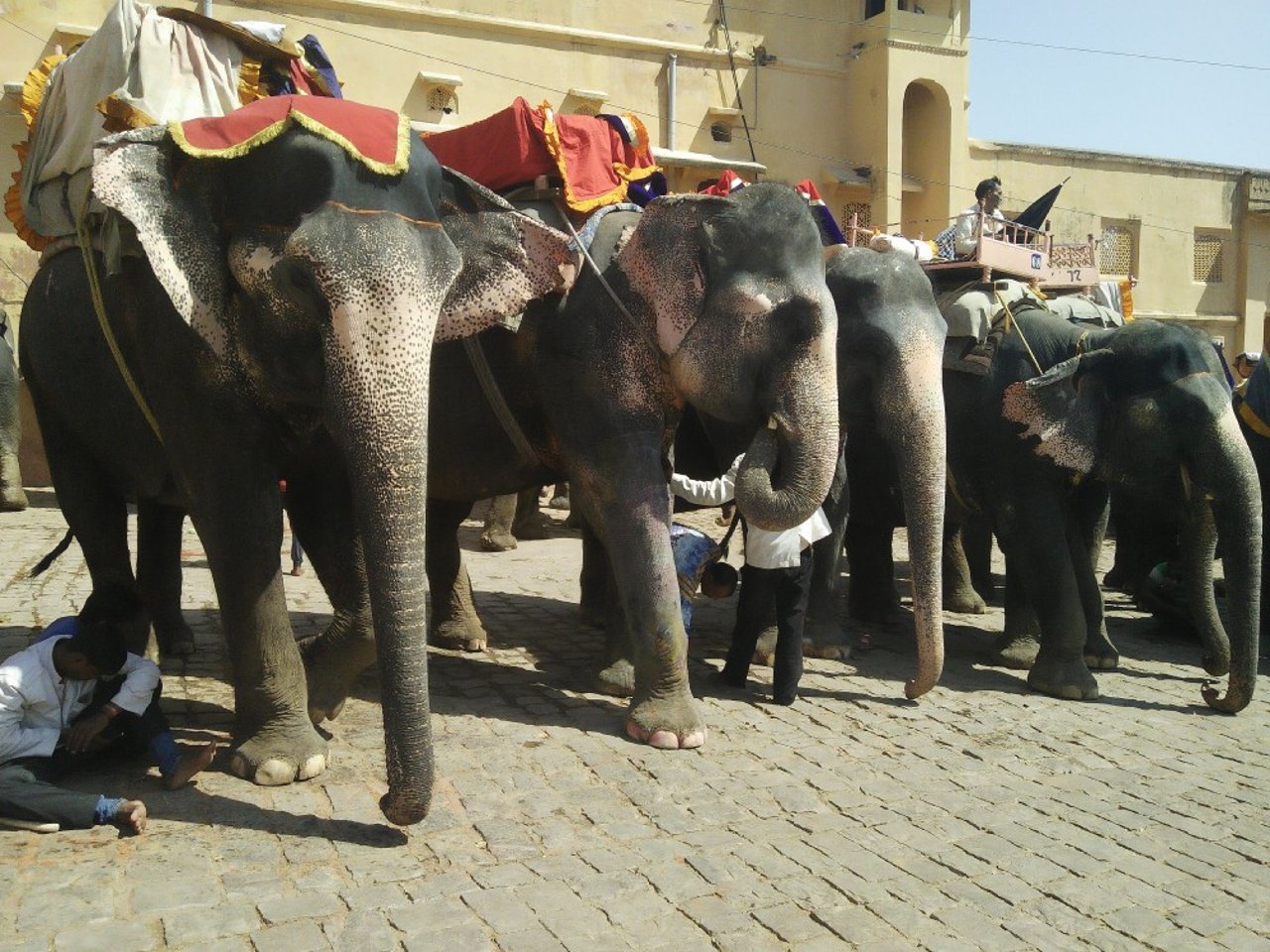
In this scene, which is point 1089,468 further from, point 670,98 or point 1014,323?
point 670,98

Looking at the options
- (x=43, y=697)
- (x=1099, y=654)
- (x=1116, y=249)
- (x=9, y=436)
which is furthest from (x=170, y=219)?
(x=1116, y=249)

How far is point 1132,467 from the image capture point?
21.7ft

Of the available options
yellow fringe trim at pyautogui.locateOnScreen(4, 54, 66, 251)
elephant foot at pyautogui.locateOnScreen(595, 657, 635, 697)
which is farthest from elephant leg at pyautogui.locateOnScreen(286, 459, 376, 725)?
yellow fringe trim at pyautogui.locateOnScreen(4, 54, 66, 251)

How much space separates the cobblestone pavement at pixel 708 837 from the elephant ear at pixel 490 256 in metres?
1.85

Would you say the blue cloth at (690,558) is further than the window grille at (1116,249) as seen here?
No

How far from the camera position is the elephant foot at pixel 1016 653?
23.9 ft

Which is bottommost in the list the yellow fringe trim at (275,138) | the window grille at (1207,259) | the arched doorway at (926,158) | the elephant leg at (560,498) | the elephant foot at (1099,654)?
the elephant foot at (1099,654)

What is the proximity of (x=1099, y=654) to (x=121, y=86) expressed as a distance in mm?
6140

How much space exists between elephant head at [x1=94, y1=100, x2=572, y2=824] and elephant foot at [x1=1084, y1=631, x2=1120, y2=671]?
440 cm

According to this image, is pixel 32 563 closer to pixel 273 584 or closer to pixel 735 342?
pixel 273 584

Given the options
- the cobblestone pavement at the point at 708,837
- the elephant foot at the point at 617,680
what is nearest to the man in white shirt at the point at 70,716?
the cobblestone pavement at the point at 708,837

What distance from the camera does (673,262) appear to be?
5645mm

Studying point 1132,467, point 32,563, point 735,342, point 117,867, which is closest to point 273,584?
point 117,867

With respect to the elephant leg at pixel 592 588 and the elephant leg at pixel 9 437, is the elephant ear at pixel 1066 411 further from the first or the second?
the elephant leg at pixel 9 437
